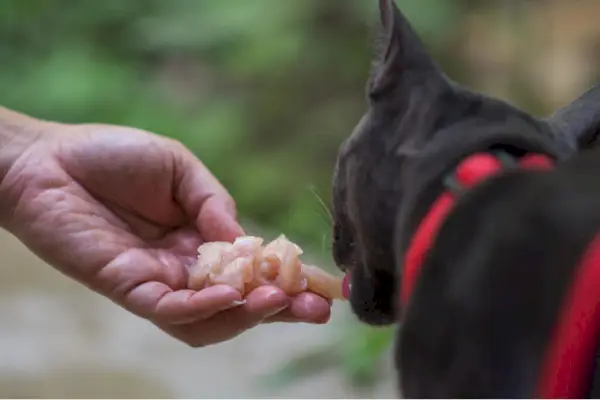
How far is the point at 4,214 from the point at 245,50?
519 millimetres

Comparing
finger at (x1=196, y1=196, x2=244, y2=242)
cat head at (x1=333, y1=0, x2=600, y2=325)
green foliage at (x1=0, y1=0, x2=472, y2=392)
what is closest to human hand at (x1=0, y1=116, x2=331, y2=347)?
finger at (x1=196, y1=196, x2=244, y2=242)

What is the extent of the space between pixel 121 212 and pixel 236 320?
198 millimetres

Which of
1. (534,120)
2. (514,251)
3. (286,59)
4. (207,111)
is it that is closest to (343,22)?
(286,59)

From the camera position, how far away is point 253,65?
1333 millimetres

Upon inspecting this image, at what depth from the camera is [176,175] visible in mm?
923

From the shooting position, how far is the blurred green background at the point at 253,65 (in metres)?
1.30

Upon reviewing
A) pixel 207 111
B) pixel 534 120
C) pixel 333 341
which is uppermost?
pixel 534 120

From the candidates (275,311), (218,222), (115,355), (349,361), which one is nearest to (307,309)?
(275,311)

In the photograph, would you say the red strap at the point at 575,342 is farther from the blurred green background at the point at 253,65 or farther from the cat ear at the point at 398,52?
the blurred green background at the point at 253,65

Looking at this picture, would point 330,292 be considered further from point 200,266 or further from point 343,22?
point 343,22

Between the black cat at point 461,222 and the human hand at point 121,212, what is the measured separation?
0.52 feet

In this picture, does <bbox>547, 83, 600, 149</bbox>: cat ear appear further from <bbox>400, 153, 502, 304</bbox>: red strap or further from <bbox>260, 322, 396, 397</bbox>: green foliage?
<bbox>260, 322, 396, 397</bbox>: green foliage

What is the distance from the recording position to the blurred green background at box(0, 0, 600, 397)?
130 centimetres

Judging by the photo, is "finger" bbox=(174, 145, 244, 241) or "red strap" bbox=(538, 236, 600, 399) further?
"finger" bbox=(174, 145, 244, 241)
